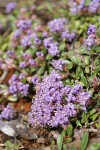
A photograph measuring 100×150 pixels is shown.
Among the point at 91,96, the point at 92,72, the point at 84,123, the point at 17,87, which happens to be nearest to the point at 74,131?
the point at 84,123

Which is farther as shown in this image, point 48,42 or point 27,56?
point 27,56

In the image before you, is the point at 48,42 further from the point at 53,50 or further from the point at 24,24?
the point at 24,24

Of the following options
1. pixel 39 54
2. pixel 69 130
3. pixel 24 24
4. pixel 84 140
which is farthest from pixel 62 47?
pixel 84 140

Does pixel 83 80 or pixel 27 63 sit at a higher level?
pixel 27 63

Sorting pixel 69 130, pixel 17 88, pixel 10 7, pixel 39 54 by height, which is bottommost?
pixel 69 130

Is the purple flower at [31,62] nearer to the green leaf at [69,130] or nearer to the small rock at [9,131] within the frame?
the small rock at [9,131]

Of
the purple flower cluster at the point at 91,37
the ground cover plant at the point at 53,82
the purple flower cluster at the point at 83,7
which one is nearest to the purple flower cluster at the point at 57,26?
the ground cover plant at the point at 53,82

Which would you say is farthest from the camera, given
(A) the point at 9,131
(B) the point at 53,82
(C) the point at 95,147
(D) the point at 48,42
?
(D) the point at 48,42
